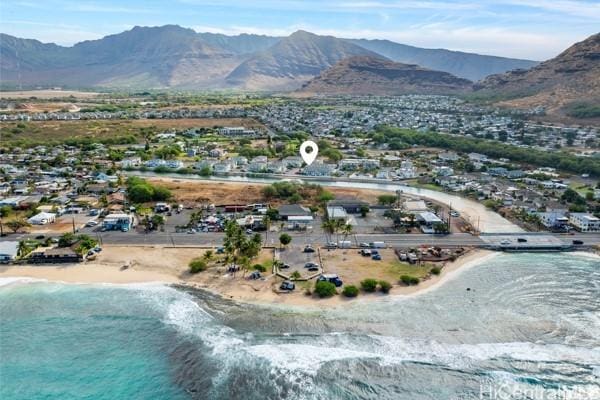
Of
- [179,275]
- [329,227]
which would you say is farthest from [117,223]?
[329,227]

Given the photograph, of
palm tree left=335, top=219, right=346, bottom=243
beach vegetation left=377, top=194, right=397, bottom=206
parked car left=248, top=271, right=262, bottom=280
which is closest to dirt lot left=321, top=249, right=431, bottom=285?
palm tree left=335, top=219, right=346, bottom=243

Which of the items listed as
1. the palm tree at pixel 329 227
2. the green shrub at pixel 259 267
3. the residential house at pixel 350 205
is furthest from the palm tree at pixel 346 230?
the green shrub at pixel 259 267

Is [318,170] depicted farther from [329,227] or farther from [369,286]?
[369,286]

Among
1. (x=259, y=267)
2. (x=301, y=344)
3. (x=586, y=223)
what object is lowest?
(x=301, y=344)

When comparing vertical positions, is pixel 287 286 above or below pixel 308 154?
below

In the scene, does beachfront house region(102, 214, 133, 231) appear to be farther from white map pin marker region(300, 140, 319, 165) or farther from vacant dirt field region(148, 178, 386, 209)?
white map pin marker region(300, 140, 319, 165)

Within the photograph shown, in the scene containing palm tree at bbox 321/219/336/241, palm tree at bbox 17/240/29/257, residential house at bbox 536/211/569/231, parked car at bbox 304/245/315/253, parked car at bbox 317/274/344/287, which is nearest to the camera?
parked car at bbox 317/274/344/287
